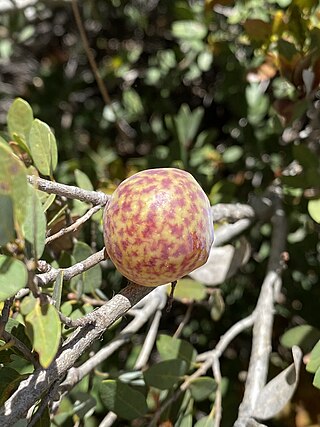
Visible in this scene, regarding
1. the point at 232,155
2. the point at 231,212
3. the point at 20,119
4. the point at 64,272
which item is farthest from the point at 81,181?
the point at 232,155

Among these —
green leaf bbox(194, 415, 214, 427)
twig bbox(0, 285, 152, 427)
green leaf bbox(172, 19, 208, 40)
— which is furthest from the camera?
green leaf bbox(172, 19, 208, 40)

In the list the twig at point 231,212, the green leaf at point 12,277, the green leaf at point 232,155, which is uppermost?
the green leaf at point 12,277

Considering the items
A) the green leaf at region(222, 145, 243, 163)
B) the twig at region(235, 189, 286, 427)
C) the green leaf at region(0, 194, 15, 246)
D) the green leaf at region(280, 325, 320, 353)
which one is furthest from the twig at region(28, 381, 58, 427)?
the green leaf at region(222, 145, 243, 163)

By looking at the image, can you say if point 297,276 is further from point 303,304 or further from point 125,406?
point 125,406

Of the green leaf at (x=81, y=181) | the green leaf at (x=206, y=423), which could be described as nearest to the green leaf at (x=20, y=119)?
the green leaf at (x=81, y=181)

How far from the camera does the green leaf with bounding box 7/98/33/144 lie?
45.5 inches

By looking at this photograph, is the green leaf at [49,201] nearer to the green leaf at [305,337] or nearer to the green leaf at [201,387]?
the green leaf at [201,387]

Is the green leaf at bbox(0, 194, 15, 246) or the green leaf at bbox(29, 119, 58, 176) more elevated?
the green leaf at bbox(0, 194, 15, 246)

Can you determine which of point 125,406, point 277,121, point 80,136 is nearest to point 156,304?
point 125,406

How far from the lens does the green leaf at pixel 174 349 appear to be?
3.91ft

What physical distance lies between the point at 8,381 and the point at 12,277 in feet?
0.84

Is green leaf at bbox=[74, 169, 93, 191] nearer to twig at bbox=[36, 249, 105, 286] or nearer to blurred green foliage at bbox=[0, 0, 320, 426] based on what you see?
blurred green foliage at bbox=[0, 0, 320, 426]

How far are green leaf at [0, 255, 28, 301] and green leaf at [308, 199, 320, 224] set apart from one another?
0.64 m

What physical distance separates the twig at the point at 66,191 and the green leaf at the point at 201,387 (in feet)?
1.32
